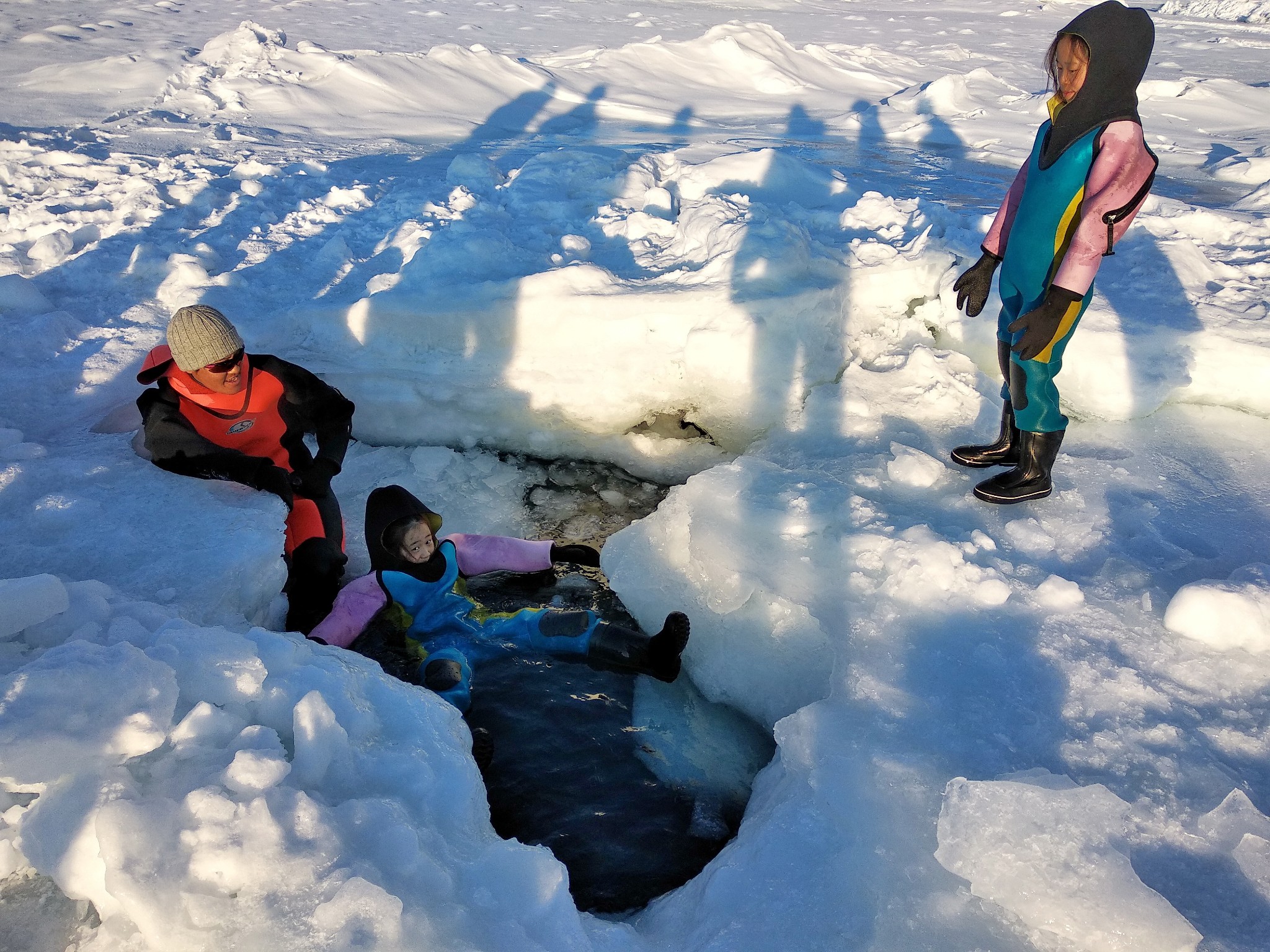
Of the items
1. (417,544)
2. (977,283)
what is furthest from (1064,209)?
(417,544)

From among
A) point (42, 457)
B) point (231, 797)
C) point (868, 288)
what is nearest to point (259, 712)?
point (231, 797)

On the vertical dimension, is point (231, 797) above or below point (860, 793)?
above

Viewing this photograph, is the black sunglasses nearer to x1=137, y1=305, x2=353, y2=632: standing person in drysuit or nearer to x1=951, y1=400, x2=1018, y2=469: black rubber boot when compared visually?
x1=137, y1=305, x2=353, y2=632: standing person in drysuit

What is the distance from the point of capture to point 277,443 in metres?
3.38

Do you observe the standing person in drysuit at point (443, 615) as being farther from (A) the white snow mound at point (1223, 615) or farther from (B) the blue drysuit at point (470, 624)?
(A) the white snow mound at point (1223, 615)

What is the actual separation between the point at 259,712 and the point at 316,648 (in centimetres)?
45

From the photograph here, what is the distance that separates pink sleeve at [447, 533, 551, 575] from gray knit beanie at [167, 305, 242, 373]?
1166 mm

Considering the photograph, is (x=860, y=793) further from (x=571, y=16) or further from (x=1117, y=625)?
(x=571, y=16)

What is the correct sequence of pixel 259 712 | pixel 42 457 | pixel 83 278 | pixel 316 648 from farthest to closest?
pixel 83 278 < pixel 42 457 < pixel 316 648 < pixel 259 712

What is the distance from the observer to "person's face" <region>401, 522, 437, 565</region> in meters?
3.20

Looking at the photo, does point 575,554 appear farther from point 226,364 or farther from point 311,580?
point 226,364

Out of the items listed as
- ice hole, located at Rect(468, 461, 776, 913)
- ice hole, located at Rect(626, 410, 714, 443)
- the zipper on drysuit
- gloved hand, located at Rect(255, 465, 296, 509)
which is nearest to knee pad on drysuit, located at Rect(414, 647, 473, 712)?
ice hole, located at Rect(468, 461, 776, 913)

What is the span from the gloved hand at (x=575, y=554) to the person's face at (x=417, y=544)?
535 millimetres

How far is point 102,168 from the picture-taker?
5.91 meters
